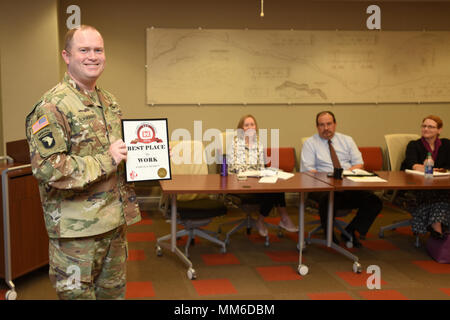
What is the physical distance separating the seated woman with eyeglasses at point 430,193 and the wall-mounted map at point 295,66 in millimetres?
1501

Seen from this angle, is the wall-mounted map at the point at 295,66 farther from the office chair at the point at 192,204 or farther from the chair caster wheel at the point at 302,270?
the chair caster wheel at the point at 302,270

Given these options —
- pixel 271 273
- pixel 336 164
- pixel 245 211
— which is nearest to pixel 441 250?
pixel 336 164

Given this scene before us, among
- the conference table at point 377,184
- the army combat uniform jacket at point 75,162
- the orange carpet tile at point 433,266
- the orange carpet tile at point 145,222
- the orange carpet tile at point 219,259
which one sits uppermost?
the army combat uniform jacket at point 75,162

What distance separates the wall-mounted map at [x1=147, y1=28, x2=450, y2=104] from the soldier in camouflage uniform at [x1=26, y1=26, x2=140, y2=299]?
4.11m

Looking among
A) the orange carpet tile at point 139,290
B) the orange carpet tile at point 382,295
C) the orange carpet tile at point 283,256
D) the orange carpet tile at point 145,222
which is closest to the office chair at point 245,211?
the orange carpet tile at point 283,256

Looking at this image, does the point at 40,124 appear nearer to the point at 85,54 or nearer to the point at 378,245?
the point at 85,54

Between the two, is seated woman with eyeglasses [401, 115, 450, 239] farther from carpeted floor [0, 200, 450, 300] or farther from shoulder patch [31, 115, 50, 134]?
shoulder patch [31, 115, 50, 134]

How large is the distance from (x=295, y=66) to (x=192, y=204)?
280cm

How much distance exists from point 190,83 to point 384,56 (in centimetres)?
266

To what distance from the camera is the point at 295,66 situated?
6.20m

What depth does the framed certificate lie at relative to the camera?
205 cm

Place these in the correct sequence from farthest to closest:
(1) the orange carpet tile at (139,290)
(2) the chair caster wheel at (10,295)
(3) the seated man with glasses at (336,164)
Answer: (3) the seated man with glasses at (336,164), (1) the orange carpet tile at (139,290), (2) the chair caster wheel at (10,295)

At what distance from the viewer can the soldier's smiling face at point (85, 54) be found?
1853mm
